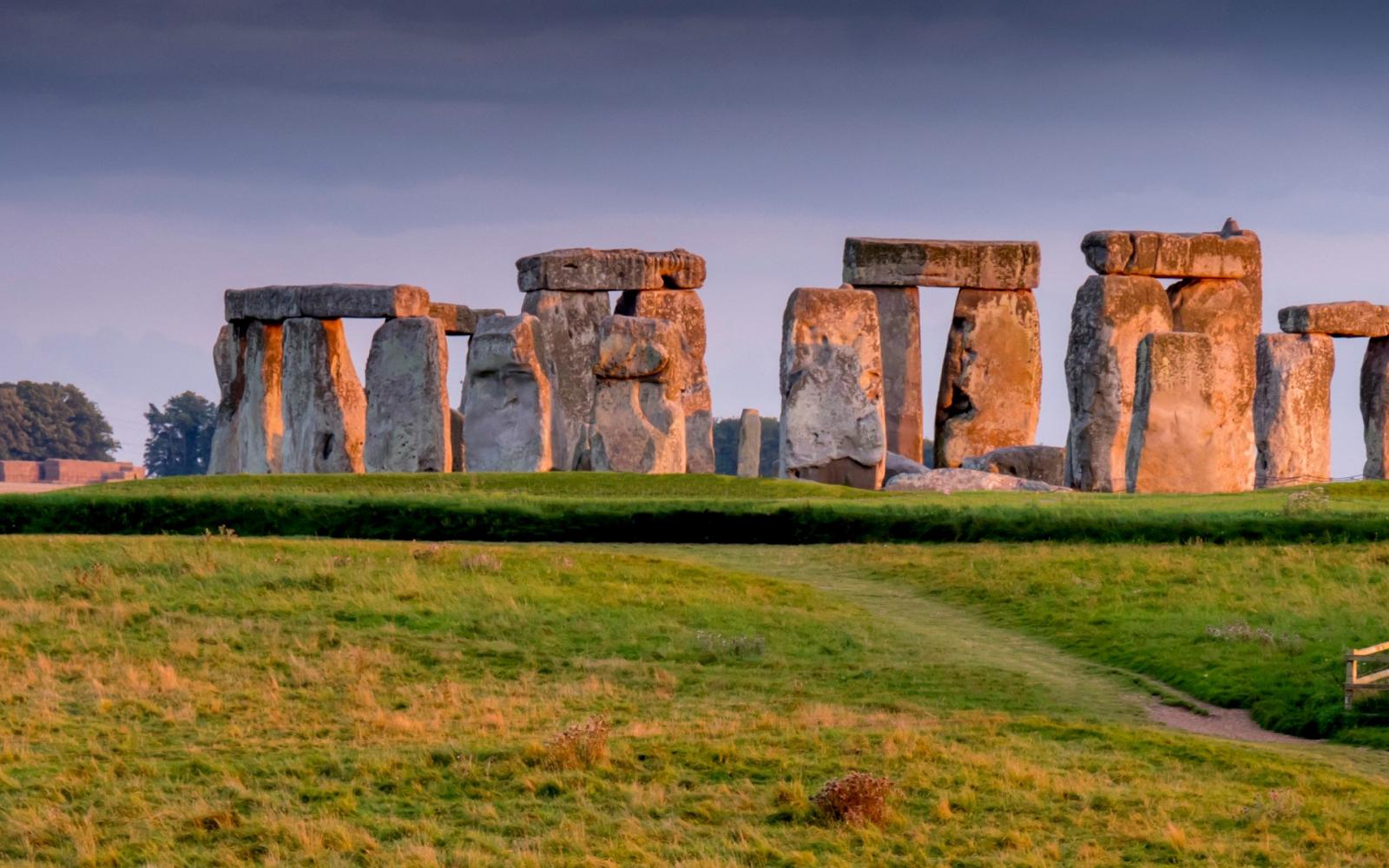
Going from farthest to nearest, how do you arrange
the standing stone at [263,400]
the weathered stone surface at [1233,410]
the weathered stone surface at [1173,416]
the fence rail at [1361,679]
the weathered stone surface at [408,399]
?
the standing stone at [263,400], the weathered stone surface at [408,399], the weathered stone surface at [1233,410], the weathered stone surface at [1173,416], the fence rail at [1361,679]

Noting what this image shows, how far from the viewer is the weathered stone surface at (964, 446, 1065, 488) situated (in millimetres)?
37406

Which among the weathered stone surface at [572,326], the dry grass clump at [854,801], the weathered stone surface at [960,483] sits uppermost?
the weathered stone surface at [572,326]

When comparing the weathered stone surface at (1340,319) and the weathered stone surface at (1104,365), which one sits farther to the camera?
the weathered stone surface at (1340,319)

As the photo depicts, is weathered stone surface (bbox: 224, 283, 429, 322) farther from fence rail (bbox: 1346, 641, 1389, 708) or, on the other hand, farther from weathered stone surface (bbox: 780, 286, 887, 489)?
fence rail (bbox: 1346, 641, 1389, 708)

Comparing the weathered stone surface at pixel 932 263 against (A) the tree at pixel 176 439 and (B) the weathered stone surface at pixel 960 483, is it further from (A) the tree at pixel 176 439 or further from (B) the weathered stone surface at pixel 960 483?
(A) the tree at pixel 176 439

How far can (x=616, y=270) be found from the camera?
141ft

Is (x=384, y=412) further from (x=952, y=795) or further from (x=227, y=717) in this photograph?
(x=952, y=795)

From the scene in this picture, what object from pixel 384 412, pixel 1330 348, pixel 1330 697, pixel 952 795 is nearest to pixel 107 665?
pixel 952 795

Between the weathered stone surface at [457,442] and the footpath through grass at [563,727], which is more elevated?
the weathered stone surface at [457,442]

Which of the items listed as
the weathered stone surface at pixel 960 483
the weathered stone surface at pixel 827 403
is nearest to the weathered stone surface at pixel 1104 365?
the weathered stone surface at pixel 960 483

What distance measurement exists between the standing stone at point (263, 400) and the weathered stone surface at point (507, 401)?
22.4 feet

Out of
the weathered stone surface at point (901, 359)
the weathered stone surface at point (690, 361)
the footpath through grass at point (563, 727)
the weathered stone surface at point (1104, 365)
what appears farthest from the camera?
the weathered stone surface at point (901, 359)

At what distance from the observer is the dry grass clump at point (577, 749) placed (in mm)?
14531

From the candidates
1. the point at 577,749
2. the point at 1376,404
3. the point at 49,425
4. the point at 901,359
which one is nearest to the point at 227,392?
the point at 901,359
